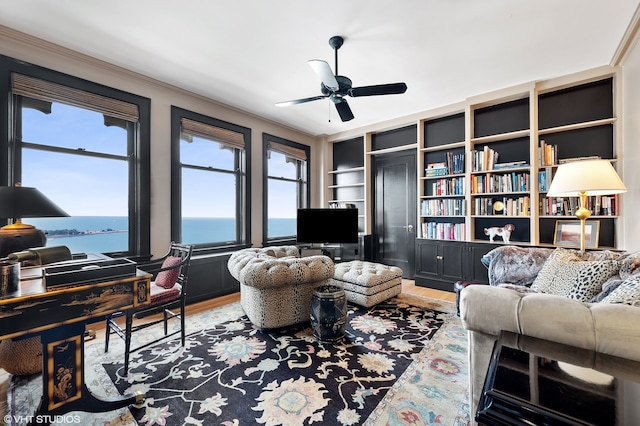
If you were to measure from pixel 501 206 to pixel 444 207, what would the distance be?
759mm

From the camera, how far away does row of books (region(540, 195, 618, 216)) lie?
10.1 ft

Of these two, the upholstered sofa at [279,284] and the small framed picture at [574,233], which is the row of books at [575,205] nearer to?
the small framed picture at [574,233]

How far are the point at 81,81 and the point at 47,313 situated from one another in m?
2.74

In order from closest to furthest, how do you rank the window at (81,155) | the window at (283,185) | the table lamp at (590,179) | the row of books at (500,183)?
the table lamp at (590,179)
the window at (81,155)
the row of books at (500,183)
the window at (283,185)

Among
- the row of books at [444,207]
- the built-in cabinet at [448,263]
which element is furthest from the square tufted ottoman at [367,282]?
the row of books at [444,207]

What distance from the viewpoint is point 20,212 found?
67.3 inches

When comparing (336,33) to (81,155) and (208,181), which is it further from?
(81,155)

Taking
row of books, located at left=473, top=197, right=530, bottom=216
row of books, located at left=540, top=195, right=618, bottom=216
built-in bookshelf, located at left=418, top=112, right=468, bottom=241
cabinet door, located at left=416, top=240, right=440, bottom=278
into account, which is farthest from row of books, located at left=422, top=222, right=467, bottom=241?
row of books, located at left=540, top=195, right=618, bottom=216

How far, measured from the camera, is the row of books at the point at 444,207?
4.19 m

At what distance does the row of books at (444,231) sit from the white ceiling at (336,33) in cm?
197

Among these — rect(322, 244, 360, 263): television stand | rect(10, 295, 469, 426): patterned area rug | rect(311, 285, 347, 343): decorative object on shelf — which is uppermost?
rect(322, 244, 360, 263): television stand

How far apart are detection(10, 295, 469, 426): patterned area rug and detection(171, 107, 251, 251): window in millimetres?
1610

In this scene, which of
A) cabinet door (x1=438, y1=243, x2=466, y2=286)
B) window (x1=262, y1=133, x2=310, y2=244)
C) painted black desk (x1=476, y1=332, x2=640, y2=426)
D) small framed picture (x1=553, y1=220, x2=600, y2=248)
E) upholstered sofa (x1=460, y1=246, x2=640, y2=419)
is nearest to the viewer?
painted black desk (x1=476, y1=332, x2=640, y2=426)

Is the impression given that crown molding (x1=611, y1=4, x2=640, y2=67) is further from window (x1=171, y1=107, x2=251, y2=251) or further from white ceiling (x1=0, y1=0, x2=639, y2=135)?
window (x1=171, y1=107, x2=251, y2=251)
